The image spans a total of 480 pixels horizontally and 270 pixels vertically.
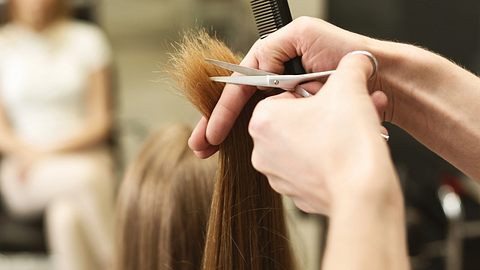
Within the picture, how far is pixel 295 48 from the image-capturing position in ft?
2.18

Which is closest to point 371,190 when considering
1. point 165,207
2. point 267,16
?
point 267,16

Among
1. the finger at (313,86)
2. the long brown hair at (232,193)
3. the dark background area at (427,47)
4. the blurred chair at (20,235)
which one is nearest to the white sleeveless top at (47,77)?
the blurred chair at (20,235)

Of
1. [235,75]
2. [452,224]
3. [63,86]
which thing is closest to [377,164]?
[235,75]

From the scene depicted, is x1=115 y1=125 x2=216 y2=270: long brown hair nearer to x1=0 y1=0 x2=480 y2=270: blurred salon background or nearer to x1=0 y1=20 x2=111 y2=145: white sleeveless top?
x1=0 y1=0 x2=480 y2=270: blurred salon background

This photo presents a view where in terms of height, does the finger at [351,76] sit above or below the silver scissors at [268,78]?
Result: above

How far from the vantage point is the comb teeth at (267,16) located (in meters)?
0.68

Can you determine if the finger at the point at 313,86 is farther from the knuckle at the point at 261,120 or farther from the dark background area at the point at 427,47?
the dark background area at the point at 427,47

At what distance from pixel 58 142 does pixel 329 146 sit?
194cm

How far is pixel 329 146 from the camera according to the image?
490 millimetres

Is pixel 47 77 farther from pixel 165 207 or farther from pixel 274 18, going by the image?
pixel 274 18

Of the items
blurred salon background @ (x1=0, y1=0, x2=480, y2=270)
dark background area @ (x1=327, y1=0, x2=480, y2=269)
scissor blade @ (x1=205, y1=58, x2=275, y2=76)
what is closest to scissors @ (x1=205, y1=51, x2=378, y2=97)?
scissor blade @ (x1=205, y1=58, x2=275, y2=76)

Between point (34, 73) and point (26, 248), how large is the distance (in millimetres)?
634

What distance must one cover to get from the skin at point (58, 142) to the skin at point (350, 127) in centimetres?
167

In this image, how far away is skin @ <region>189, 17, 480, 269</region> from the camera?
0.46m
